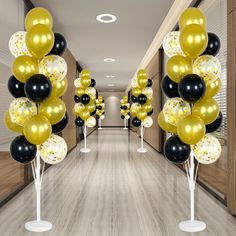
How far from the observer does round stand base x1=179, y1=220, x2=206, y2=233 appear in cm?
275

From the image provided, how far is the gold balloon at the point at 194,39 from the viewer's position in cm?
257

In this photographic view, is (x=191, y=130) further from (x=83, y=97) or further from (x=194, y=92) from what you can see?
(x=83, y=97)

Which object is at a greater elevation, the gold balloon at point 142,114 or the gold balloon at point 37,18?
the gold balloon at point 37,18

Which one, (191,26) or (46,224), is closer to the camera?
(191,26)

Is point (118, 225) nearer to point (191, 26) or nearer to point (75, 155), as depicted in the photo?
point (191, 26)

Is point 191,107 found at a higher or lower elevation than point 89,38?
lower

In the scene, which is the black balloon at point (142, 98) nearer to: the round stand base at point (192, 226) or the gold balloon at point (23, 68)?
the round stand base at point (192, 226)

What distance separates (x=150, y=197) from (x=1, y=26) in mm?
3461

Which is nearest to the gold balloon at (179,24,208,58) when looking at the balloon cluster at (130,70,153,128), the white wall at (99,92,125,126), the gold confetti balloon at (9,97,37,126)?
the gold confetti balloon at (9,97,37,126)

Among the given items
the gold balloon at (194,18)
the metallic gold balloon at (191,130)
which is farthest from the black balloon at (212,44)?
the metallic gold balloon at (191,130)

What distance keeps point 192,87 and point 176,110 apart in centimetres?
33

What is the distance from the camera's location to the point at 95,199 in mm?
3715

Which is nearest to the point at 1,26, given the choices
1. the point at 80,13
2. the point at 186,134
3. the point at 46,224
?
the point at 80,13

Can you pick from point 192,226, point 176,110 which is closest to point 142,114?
point 176,110
